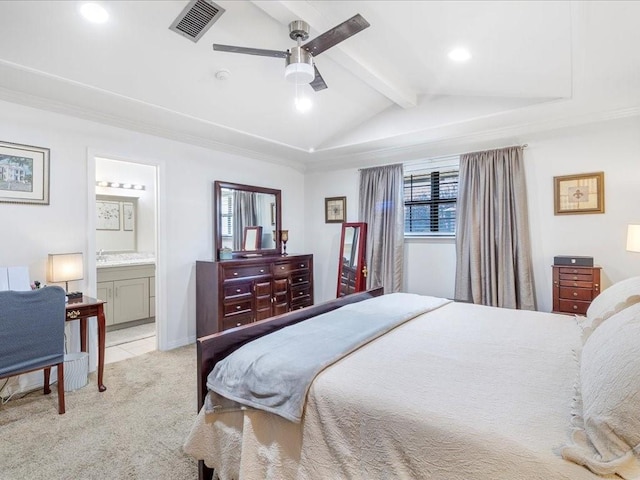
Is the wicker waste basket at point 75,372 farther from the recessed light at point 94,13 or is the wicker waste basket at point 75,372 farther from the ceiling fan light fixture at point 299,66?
the ceiling fan light fixture at point 299,66

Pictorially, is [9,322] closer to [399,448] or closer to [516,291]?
[399,448]

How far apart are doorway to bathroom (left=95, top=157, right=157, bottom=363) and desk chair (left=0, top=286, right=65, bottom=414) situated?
59.0 inches

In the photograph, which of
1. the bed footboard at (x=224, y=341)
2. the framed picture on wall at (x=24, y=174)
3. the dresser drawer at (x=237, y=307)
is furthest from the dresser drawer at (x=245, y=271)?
the bed footboard at (x=224, y=341)

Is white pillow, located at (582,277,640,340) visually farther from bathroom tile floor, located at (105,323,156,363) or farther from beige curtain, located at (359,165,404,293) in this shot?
bathroom tile floor, located at (105,323,156,363)

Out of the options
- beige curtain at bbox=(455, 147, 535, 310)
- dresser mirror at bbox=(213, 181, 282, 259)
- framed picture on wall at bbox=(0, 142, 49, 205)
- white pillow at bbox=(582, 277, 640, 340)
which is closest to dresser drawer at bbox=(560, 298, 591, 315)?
beige curtain at bbox=(455, 147, 535, 310)

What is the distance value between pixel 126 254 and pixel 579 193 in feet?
19.1

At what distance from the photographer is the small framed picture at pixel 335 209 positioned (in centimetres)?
521

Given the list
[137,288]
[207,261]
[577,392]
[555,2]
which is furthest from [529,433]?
[137,288]

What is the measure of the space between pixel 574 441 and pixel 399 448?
0.52m

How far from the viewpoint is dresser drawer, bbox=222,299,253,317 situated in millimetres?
3930

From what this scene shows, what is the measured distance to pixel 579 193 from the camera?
344 centimetres

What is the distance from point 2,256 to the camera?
2.79m

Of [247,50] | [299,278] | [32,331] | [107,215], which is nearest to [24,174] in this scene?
[32,331]

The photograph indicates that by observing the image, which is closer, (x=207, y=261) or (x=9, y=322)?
(x=9, y=322)
